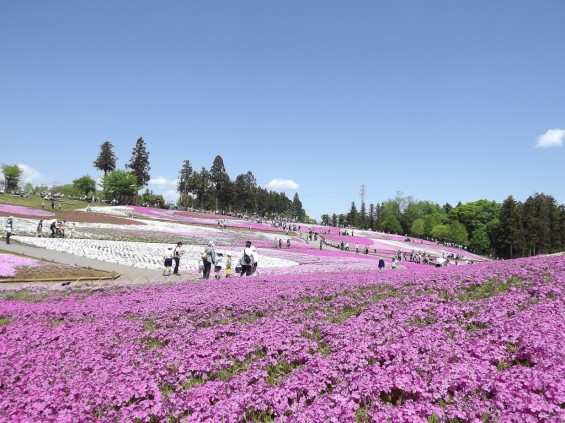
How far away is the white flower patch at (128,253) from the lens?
28.8m

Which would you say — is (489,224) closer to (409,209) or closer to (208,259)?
(409,209)

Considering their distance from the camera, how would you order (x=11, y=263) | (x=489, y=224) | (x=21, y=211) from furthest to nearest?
(x=489, y=224), (x=21, y=211), (x=11, y=263)

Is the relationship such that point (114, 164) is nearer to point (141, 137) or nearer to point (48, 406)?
point (141, 137)

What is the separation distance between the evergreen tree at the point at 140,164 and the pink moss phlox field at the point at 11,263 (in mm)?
108599

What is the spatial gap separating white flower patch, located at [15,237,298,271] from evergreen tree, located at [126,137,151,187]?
9462 cm

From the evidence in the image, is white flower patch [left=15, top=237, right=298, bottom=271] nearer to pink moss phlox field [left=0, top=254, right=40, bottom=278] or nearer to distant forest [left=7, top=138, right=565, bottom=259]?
pink moss phlox field [left=0, top=254, right=40, bottom=278]

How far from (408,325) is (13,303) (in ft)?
45.1

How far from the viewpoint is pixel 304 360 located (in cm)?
673

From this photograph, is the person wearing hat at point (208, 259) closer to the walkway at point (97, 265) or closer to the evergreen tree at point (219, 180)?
the walkway at point (97, 265)

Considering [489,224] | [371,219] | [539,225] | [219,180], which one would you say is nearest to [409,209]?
[371,219]

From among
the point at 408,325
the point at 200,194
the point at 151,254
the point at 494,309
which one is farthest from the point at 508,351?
the point at 200,194

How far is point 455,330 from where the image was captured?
722 cm

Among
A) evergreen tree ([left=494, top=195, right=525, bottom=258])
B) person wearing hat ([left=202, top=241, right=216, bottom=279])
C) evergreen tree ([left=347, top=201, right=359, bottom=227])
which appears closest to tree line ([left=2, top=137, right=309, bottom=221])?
evergreen tree ([left=347, top=201, right=359, bottom=227])

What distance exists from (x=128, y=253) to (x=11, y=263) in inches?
427
